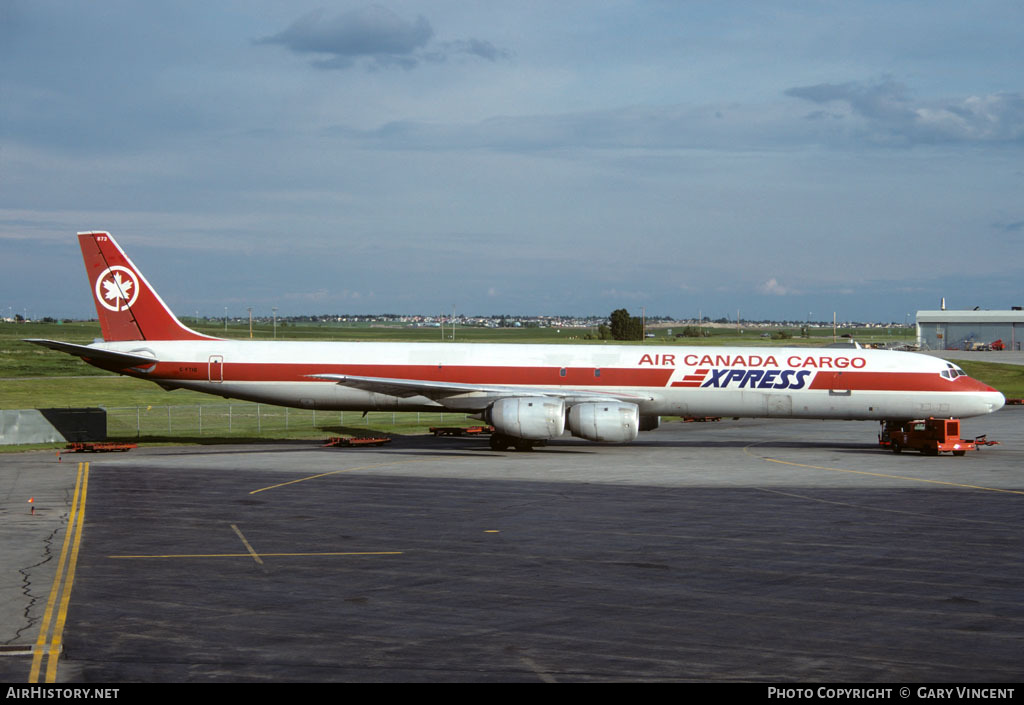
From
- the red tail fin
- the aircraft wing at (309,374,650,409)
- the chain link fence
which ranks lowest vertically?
the chain link fence

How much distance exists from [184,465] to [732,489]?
70.1 feet

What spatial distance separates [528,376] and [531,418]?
14.5ft

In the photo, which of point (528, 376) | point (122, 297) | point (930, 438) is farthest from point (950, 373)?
point (122, 297)

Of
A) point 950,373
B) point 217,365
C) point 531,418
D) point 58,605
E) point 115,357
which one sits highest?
point 115,357

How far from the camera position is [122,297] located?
4722cm

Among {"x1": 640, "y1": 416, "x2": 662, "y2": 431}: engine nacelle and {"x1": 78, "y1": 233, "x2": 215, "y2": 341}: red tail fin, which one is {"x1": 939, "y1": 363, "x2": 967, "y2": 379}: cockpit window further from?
{"x1": 78, "y1": 233, "x2": 215, "y2": 341}: red tail fin

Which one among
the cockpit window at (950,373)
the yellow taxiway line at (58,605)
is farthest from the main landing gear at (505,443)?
the yellow taxiway line at (58,605)

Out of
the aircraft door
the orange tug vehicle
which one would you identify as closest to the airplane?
the aircraft door

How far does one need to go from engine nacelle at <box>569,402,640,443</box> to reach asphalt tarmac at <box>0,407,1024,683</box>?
3966mm

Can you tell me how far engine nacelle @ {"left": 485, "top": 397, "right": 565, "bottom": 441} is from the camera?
40.7 m

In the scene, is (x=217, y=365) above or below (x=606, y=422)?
above

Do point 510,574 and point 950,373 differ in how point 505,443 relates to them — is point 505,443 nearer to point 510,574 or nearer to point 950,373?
point 950,373

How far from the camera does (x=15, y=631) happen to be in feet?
51.9
